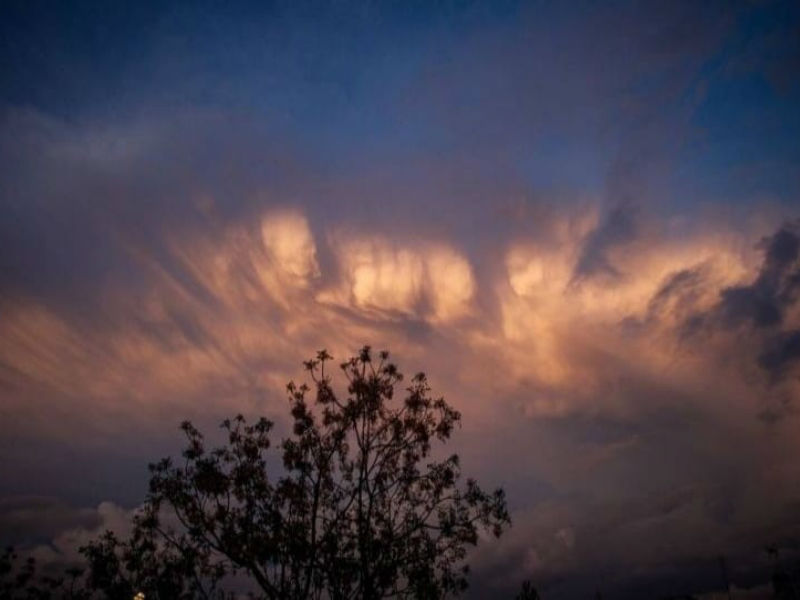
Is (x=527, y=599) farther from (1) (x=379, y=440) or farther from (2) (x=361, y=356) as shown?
(2) (x=361, y=356)

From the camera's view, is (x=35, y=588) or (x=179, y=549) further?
(x=35, y=588)

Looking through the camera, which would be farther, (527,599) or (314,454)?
(314,454)

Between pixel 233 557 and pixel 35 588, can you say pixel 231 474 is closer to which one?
pixel 233 557

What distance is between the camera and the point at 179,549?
2373 cm

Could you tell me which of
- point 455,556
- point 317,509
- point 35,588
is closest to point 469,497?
point 455,556

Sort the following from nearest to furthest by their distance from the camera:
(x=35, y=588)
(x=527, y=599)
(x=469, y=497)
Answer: (x=527, y=599)
(x=469, y=497)
(x=35, y=588)

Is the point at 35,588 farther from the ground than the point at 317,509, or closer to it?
farther from the ground

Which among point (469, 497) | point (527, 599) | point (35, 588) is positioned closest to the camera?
point (527, 599)

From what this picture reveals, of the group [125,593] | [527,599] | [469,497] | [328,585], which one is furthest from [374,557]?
[125,593]

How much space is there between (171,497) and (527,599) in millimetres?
15135

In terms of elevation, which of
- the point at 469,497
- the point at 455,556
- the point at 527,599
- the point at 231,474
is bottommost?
the point at 527,599

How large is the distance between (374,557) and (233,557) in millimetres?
5691

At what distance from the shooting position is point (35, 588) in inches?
1486

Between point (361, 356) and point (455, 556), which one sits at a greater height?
point (361, 356)
